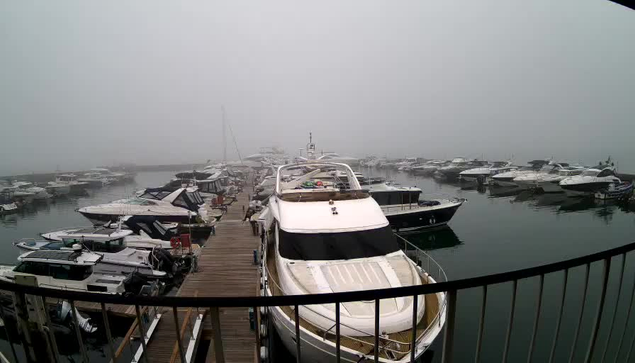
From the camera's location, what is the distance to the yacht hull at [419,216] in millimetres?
20234

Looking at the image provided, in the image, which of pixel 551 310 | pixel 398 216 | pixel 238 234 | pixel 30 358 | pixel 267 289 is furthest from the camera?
pixel 398 216

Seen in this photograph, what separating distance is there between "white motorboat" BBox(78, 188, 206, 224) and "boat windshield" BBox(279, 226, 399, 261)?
15.1m

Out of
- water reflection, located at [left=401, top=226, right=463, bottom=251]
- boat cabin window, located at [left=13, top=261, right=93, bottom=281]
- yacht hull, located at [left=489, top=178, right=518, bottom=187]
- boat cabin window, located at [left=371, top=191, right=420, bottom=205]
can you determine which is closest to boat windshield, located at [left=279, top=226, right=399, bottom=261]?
boat cabin window, located at [left=13, top=261, right=93, bottom=281]

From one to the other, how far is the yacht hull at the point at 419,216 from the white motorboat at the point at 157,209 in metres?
14.0

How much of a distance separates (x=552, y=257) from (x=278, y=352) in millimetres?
15899

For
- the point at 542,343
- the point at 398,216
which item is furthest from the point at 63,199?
the point at 542,343

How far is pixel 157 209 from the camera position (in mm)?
20797

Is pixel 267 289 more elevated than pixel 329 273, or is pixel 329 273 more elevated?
pixel 329 273

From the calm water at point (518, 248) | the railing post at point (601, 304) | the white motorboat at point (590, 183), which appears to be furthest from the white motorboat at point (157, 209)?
the white motorboat at point (590, 183)

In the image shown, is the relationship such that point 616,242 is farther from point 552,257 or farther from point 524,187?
point 524,187

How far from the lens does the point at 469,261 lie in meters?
15.4

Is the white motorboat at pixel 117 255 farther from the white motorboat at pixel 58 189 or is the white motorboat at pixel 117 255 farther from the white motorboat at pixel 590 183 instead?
the white motorboat at pixel 590 183

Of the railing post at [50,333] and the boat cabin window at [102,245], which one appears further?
the boat cabin window at [102,245]

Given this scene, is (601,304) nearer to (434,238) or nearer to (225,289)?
(225,289)
